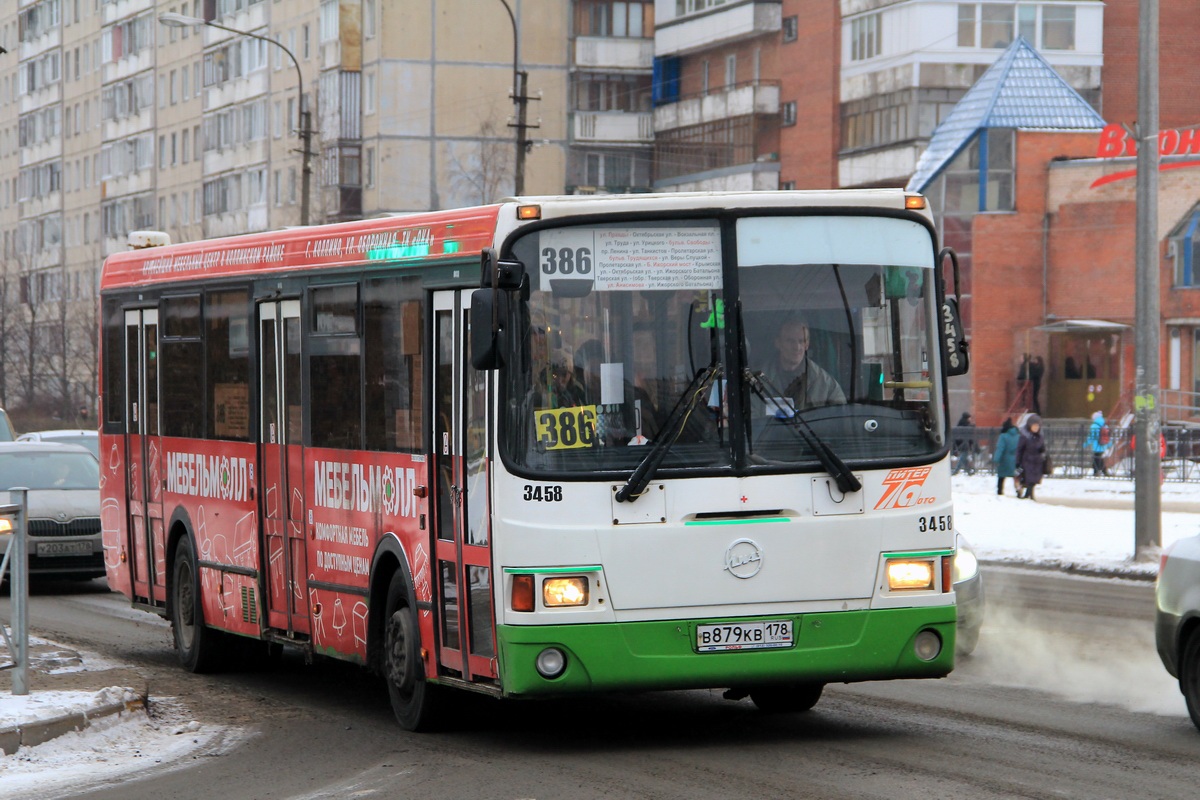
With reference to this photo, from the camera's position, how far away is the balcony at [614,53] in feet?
269

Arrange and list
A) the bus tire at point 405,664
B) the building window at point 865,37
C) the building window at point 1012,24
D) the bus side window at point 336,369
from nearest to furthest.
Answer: the bus tire at point 405,664 → the bus side window at point 336,369 → the building window at point 1012,24 → the building window at point 865,37

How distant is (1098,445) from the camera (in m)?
44.3

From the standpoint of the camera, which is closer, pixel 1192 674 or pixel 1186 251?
pixel 1192 674

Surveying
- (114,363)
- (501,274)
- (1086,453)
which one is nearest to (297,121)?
(1086,453)

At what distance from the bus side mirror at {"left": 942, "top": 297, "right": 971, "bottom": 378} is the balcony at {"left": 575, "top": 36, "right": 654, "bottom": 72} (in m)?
73.2

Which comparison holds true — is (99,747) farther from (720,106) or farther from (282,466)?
(720,106)

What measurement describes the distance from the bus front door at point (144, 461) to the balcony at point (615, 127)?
67468mm

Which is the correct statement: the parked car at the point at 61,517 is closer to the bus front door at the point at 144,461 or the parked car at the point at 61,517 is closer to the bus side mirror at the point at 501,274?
the bus front door at the point at 144,461

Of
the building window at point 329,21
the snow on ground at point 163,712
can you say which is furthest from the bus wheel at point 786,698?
the building window at point 329,21

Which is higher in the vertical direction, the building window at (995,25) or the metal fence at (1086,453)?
the building window at (995,25)

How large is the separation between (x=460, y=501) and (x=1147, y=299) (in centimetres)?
1467

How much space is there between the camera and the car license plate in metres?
21.0

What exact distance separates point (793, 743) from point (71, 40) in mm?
109666

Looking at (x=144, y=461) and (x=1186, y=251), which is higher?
(x=1186, y=251)
